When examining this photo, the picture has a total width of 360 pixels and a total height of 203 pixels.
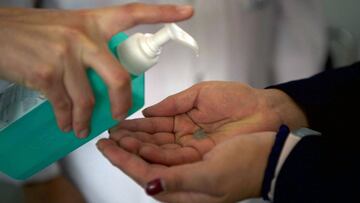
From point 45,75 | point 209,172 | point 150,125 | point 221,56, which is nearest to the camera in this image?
point 45,75

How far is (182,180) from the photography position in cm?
47

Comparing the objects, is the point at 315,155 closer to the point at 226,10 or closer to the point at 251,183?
the point at 251,183

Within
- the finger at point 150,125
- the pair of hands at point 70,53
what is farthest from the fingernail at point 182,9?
the finger at point 150,125

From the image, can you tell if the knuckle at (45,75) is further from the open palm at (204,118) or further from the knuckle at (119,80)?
the open palm at (204,118)

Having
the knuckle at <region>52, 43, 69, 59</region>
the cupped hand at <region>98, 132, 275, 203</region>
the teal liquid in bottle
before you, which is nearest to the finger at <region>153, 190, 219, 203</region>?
the cupped hand at <region>98, 132, 275, 203</region>

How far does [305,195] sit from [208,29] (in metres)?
0.32

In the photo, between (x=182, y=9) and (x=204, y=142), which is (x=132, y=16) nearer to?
(x=182, y=9)

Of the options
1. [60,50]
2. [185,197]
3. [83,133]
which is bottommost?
[185,197]

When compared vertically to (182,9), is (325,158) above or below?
below

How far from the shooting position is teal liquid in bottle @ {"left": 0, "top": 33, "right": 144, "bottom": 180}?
0.45m

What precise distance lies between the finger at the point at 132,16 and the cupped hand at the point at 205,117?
189 millimetres

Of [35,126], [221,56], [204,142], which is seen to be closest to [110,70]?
[35,126]

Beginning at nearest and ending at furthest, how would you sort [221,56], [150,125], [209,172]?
[209,172]
[150,125]
[221,56]

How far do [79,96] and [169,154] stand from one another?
176mm
